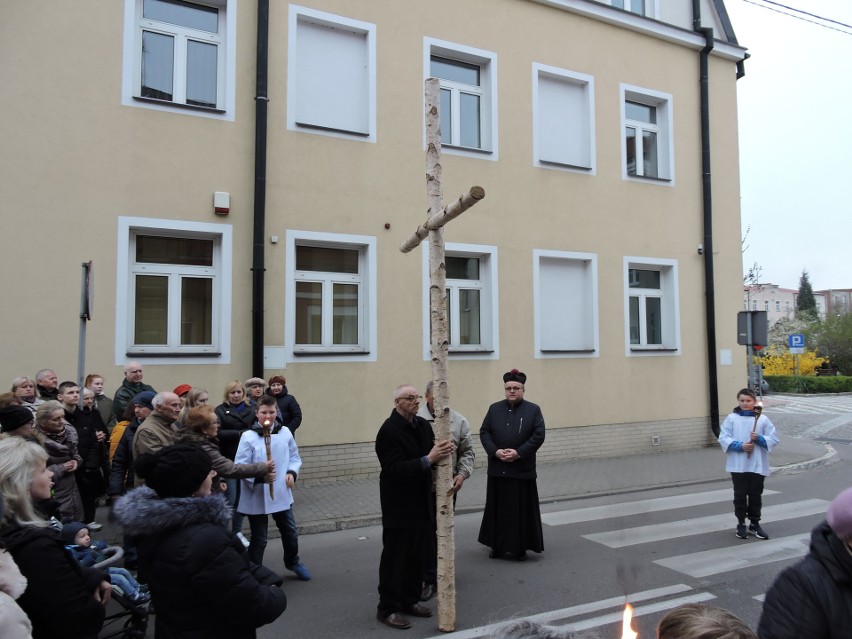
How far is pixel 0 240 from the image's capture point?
311 inches

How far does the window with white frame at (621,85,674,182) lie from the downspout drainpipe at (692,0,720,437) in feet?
2.91

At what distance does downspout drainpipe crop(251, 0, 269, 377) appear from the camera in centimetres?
914

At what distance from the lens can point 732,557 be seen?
20.5 ft

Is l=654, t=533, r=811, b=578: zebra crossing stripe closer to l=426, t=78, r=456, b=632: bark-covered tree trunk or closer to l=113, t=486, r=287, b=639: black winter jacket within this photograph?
l=426, t=78, r=456, b=632: bark-covered tree trunk

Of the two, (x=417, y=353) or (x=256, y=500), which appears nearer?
(x=256, y=500)

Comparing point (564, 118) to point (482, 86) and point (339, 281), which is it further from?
point (339, 281)

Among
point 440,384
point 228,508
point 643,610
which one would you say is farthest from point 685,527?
point 228,508

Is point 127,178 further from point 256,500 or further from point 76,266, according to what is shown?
point 256,500

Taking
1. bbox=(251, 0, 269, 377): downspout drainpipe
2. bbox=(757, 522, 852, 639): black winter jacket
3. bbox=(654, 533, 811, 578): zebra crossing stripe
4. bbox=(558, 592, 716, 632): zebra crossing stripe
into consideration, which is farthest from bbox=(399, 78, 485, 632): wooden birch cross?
bbox=(251, 0, 269, 377): downspout drainpipe

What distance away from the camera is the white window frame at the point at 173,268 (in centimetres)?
850

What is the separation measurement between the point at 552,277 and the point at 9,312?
28.6 feet

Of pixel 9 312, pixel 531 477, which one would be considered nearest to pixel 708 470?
pixel 531 477

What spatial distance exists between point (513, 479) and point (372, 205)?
18.0ft

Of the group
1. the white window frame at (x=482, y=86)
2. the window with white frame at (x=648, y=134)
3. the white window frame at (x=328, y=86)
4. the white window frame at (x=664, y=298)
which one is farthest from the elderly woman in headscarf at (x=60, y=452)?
the window with white frame at (x=648, y=134)
